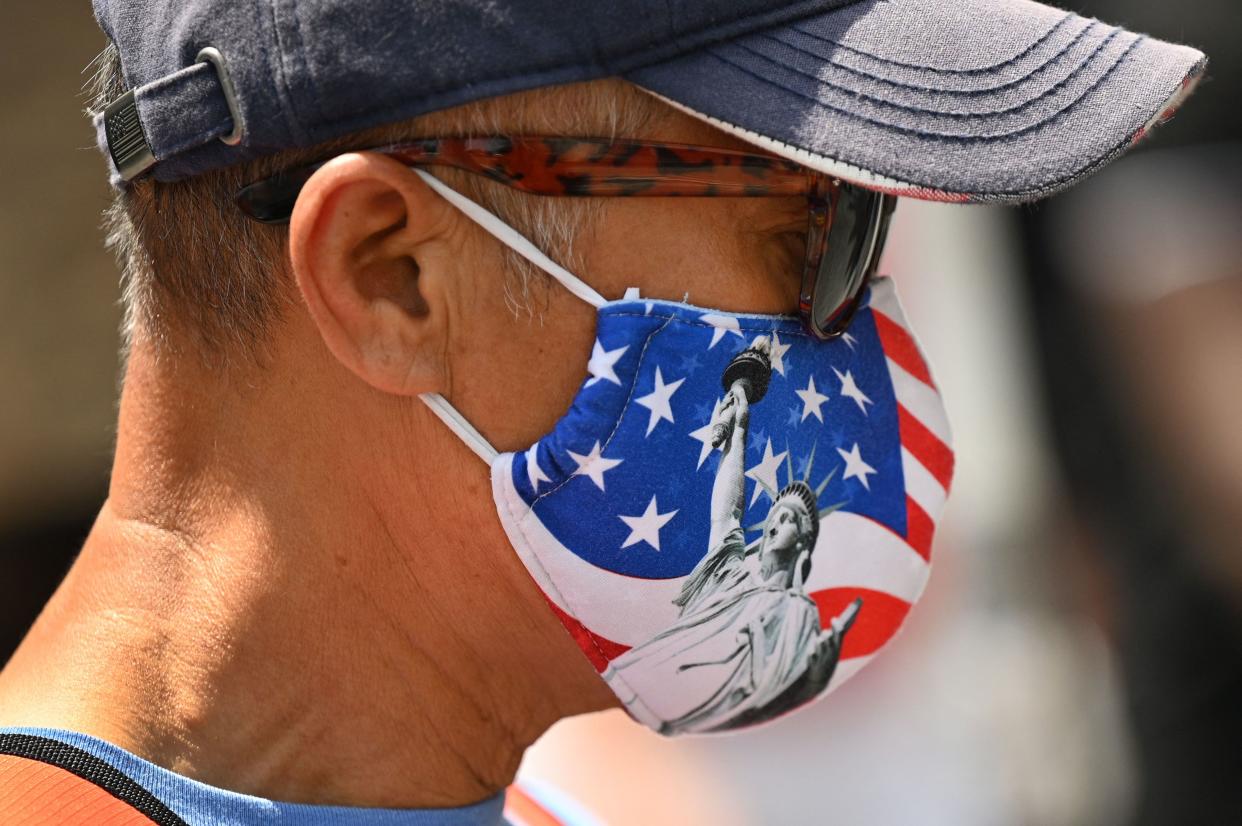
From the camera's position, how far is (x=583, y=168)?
1694 mm

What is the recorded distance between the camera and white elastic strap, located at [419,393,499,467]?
5.75ft

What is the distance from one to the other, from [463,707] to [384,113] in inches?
33.7

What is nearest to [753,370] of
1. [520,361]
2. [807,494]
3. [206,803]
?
[807,494]

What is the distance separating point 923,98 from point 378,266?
0.72m

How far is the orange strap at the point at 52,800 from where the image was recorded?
5.20 ft

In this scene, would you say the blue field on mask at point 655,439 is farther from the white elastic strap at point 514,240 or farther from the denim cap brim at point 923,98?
the denim cap brim at point 923,98

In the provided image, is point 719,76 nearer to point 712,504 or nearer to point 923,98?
point 923,98

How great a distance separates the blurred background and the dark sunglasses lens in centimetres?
233

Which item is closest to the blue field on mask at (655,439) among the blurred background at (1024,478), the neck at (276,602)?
the neck at (276,602)

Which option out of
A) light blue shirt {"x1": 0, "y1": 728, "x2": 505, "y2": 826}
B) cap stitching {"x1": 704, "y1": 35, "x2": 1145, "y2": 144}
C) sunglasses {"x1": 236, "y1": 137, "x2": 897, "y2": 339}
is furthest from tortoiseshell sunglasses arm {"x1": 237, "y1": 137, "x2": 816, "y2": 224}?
light blue shirt {"x1": 0, "y1": 728, "x2": 505, "y2": 826}

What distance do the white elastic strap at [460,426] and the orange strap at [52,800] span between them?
1.98ft

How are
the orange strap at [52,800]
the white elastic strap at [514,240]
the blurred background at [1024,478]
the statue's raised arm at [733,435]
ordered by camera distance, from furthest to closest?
1. the blurred background at [1024,478]
2. the statue's raised arm at [733,435]
3. the white elastic strap at [514,240]
4. the orange strap at [52,800]

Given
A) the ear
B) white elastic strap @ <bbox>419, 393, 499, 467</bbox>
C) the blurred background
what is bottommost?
the blurred background

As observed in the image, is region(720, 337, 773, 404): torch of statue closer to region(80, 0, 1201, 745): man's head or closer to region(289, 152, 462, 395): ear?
region(80, 0, 1201, 745): man's head
